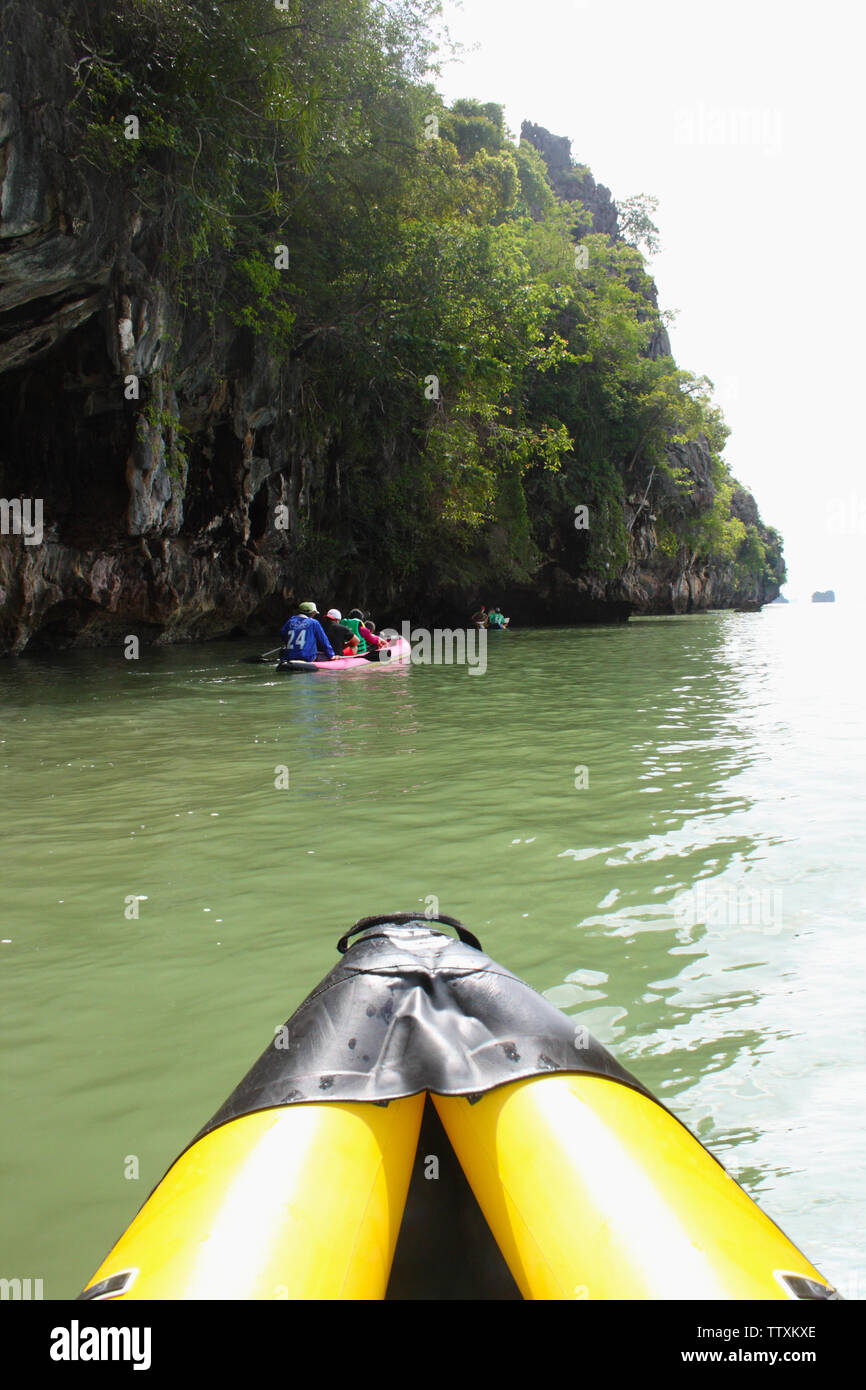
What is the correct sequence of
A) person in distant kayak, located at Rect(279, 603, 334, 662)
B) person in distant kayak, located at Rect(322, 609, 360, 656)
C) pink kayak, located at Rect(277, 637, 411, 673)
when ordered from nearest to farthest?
pink kayak, located at Rect(277, 637, 411, 673), person in distant kayak, located at Rect(279, 603, 334, 662), person in distant kayak, located at Rect(322, 609, 360, 656)

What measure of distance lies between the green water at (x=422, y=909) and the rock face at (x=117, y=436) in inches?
233

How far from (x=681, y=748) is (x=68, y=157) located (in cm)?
896

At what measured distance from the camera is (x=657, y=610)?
46.9 metres

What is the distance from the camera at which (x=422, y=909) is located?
11.7 feet

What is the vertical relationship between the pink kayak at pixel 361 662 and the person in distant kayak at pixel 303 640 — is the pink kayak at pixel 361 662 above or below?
below

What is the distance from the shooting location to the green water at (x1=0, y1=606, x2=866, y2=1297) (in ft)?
6.99

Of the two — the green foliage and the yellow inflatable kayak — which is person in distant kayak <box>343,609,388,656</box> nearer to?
the green foliage

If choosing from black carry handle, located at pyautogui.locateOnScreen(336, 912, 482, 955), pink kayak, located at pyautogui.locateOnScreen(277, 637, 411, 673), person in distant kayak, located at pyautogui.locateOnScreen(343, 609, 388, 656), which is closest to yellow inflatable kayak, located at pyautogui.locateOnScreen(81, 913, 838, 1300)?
black carry handle, located at pyautogui.locateOnScreen(336, 912, 482, 955)

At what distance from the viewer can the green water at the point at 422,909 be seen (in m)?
2.13

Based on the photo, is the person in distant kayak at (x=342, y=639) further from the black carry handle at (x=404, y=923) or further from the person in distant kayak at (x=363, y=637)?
the black carry handle at (x=404, y=923)

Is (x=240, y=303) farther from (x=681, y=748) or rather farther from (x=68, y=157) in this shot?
(x=681, y=748)

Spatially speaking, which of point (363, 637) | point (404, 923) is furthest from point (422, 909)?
point (363, 637)

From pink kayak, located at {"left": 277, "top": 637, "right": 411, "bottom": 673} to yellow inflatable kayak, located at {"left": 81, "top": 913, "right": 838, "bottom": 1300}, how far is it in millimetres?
11129

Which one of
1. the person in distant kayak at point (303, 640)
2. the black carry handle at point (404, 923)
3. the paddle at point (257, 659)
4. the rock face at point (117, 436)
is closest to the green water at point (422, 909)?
the black carry handle at point (404, 923)
